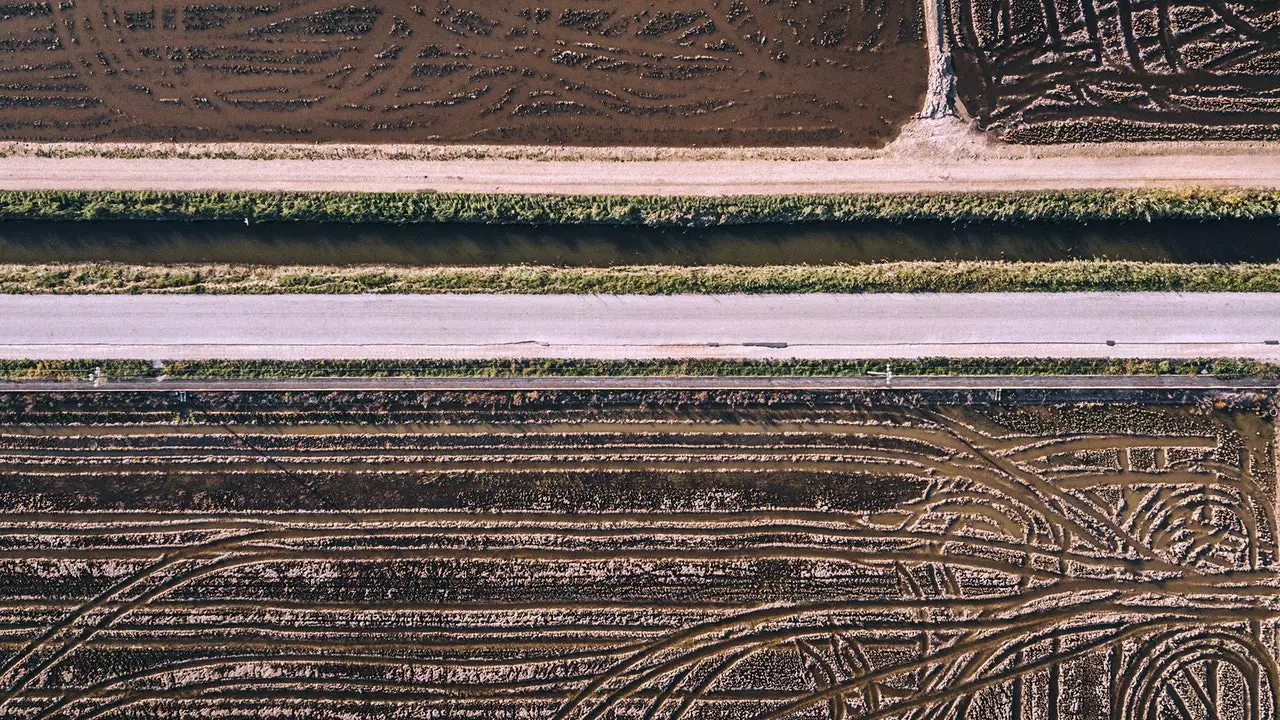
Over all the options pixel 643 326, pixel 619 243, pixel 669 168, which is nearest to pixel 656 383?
pixel 643 326

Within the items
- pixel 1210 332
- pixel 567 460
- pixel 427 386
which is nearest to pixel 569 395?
pixel 567 460

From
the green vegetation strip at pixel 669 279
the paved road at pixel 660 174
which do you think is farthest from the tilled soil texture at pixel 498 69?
the green vegetation strip at pixel 669 279

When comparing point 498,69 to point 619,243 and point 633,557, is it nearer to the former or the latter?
point 619,243

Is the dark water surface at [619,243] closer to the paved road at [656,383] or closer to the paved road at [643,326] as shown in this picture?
the paved road at [643,326]

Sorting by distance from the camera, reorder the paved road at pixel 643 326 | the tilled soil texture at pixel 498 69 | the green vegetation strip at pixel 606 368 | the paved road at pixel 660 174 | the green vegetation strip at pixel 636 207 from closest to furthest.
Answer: the green vegetation strip at pixel 606 368, the paved road at pixel 643 326, the green vegetation strip at pixel 636 207, the paved road at pixel 660 174, the tilled soil texture at pixel 498 69

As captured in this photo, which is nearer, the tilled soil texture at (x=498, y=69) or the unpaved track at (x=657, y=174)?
the unpaved track at (x=657, y=174)

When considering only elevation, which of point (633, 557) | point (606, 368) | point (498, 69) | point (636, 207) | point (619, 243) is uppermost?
point (498, 69)

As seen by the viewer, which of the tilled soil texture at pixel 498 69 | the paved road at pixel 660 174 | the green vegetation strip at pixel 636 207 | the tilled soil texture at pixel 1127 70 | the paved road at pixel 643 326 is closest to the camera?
the paved road at pixel 643 326
